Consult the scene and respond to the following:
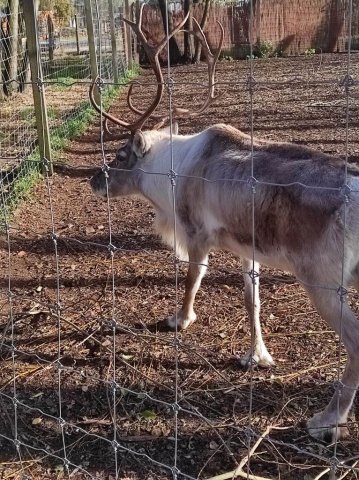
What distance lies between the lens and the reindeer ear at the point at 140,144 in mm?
3996

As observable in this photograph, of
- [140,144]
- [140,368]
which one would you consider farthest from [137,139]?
[140,368]

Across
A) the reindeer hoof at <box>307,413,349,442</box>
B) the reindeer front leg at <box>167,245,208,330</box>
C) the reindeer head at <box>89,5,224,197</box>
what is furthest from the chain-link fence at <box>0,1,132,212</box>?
the reindeer hoof at <box>307,413,349,442</box>

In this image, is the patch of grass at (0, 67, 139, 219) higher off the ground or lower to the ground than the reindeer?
lower

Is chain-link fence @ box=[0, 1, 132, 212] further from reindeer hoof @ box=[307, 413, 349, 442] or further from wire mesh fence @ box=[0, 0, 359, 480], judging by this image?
reindeer hoof @ box=[307, 413, 349, 442]

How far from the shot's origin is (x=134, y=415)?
10.0 feet

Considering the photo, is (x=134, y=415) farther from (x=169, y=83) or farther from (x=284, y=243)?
(x=169, y=83)

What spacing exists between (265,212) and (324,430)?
1.02 metres

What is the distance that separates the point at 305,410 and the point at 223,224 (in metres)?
1.02

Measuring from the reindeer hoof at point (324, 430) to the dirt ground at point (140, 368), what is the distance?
0.16 ft

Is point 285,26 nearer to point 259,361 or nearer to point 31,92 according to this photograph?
point 31,92

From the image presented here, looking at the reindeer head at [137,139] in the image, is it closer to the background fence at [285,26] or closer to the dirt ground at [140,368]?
the dirt ground at [140,368]

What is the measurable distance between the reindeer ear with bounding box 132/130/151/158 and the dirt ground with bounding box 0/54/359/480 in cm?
49

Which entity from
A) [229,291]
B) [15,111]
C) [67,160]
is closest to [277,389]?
[229,291]

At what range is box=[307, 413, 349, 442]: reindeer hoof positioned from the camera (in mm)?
2820
